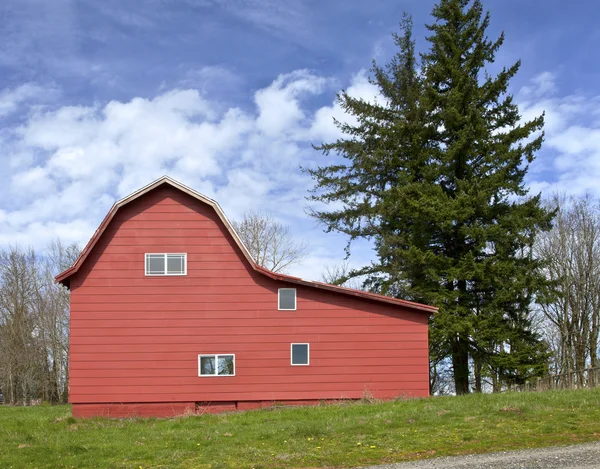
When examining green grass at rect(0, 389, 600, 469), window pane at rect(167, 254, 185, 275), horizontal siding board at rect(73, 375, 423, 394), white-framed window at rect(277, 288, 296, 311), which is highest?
window pane at rect(167, 254, 185, 275)

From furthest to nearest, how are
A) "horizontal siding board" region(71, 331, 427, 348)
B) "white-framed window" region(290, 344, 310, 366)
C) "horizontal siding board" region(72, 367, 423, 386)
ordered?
"white-framed window" region(290, 344, 310, 366) < "horizontal siding board" region(71, 331, 427, 348) < "horizontal siding board" region(72, 367, 423, 386)

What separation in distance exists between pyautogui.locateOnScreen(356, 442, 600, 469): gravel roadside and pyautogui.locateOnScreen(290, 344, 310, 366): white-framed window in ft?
34.9

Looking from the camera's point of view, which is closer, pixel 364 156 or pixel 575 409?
pixel 575 409

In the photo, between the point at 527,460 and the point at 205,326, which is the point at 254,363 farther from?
the point at 527,460

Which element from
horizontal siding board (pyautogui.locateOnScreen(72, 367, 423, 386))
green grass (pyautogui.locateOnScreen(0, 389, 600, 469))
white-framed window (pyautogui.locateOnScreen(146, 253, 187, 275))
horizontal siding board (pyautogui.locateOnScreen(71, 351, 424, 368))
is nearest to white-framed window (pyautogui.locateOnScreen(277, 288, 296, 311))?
horizontal siding board (pyautogui.locateOnScreen(71, 351, 424, 368))

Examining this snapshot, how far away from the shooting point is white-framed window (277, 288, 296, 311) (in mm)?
22016

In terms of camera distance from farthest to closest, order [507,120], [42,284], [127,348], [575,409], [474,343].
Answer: [42,284] < [507,120] < [474,343] < [127,348] < [575,409]

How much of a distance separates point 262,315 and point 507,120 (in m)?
16.7

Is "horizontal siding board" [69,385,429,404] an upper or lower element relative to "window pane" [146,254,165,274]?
lower

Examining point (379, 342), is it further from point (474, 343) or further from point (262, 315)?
point (474, 343)

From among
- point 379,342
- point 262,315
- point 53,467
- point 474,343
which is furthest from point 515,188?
point 53,467

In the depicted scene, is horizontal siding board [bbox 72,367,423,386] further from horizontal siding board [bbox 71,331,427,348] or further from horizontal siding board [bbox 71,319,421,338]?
horizontal siding board [bbox 71,319,421,338]

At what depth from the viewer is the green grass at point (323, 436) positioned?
1200 cm

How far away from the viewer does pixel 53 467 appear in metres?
12.0
